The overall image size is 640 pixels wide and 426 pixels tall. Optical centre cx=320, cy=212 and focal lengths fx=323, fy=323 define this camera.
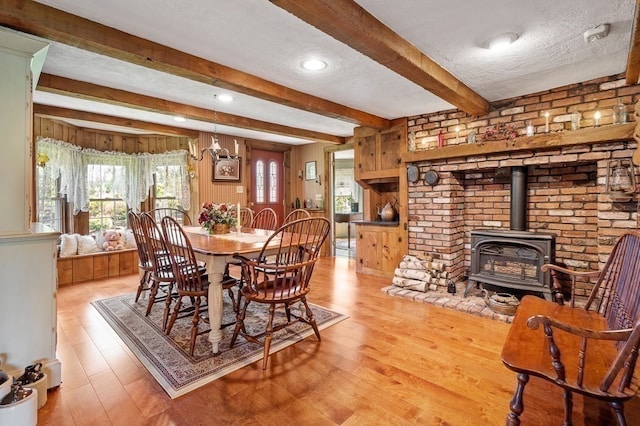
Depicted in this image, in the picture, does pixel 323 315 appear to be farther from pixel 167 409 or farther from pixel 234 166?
pixel 234 166

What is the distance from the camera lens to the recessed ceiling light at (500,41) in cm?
217

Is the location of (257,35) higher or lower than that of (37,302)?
higher

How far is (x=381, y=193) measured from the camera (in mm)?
5090

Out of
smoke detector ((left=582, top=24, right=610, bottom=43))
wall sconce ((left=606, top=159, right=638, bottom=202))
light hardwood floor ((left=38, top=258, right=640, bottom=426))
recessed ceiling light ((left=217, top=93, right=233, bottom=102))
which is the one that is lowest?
light hardwood floor ((left=38, top=258, right=640, bottom=426))

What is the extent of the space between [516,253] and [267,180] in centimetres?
465

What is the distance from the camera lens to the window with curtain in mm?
4645

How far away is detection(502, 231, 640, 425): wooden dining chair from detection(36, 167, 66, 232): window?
5523 mm

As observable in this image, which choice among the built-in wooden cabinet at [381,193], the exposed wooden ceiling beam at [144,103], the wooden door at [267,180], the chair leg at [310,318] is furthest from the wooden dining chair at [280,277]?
the wooden door at [267,180]

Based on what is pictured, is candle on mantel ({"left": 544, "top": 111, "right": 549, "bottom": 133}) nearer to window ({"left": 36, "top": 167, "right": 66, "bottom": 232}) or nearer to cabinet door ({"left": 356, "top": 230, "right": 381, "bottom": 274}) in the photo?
cabinet door ({"left": 356, "top": 230, "right": 381, "bottom": 274})

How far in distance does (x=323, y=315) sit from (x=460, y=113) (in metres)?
2.86

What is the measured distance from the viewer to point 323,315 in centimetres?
304

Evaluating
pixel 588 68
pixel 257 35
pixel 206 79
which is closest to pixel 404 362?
pixel 257 35

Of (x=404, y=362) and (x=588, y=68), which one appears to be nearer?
(x=404, y=362)

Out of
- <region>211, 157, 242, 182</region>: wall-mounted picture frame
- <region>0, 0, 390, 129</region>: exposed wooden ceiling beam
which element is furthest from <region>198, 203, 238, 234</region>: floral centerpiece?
<region>211, 157, 242, 182</region>: wall-mounted picture frame
